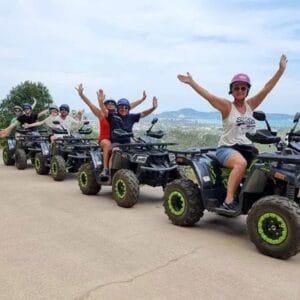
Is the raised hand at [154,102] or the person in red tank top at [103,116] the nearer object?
the person in red tank top at [103,116]

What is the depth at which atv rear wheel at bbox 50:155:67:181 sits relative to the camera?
10.2 metres

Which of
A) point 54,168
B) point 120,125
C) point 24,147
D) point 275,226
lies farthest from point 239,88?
point 24,147

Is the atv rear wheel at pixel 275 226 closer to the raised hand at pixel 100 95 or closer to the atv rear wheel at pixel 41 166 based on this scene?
the raised hand at pixel 100 95

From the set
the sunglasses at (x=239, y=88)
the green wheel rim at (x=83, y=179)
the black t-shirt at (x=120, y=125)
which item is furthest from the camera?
the green wheel rim at (x=83, y=179)

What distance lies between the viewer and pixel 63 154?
1109cm

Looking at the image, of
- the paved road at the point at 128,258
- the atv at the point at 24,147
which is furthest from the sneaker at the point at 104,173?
the atv at the point at 24,147

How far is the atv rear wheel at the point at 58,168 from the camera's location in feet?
33.6

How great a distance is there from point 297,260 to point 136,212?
2816 mm

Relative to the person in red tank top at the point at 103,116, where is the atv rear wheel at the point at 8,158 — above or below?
below

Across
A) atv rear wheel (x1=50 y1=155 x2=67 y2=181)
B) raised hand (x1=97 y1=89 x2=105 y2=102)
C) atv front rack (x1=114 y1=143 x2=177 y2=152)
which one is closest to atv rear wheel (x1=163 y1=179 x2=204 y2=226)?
atv front rack (x1=114 y1=143 x2=177 y2=152)

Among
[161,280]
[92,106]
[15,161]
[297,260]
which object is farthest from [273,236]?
[15,161]

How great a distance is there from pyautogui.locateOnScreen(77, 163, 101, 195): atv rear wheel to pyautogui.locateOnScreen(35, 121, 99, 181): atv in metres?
1.24

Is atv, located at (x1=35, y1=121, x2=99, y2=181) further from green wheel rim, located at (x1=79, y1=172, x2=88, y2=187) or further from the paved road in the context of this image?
the paved road

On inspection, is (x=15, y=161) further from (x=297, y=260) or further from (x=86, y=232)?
(x=297, y=260)
